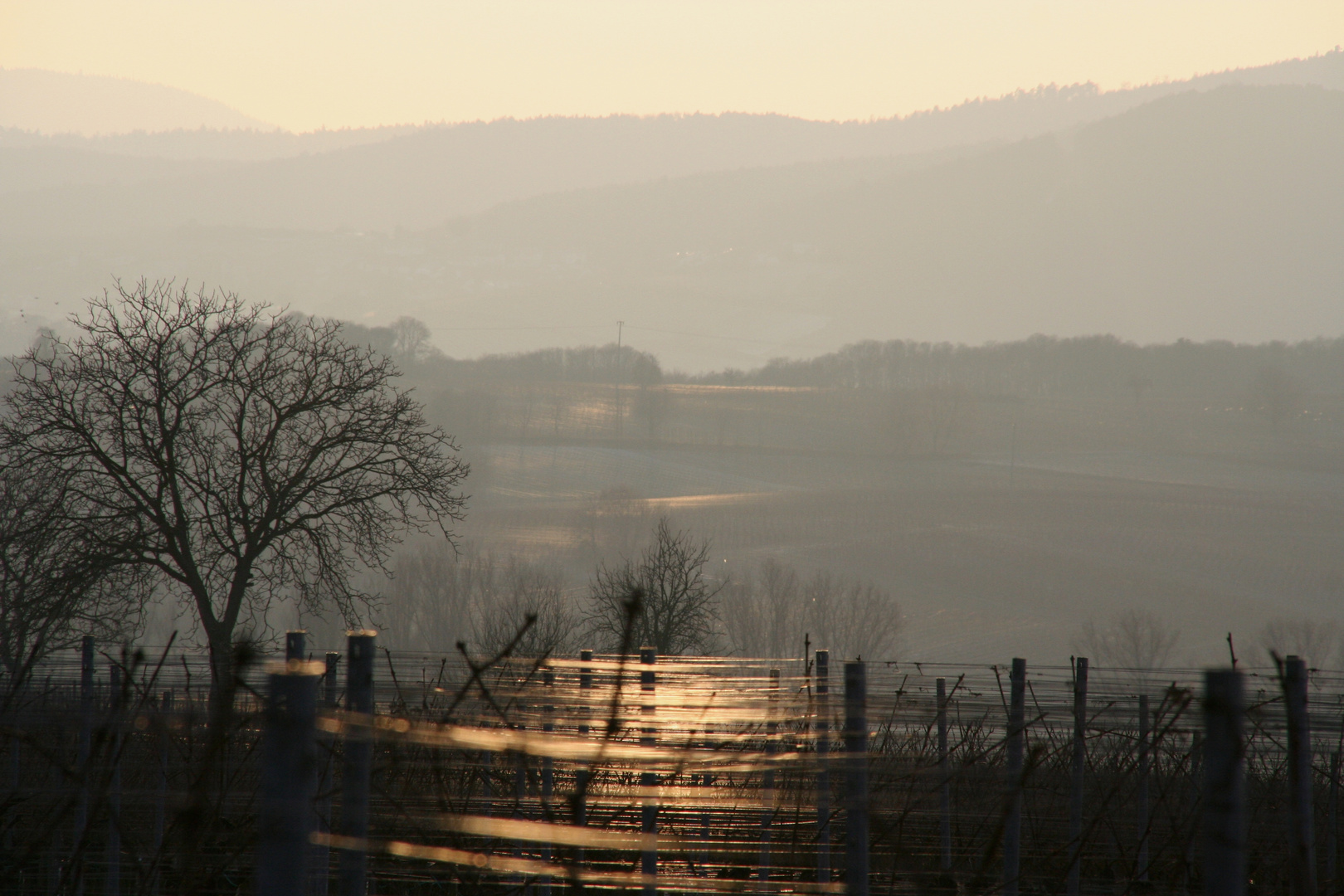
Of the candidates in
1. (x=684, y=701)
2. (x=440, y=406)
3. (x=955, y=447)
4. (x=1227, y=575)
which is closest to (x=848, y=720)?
(x=684, y=701)

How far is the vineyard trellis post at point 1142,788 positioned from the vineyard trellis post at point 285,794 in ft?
9.78

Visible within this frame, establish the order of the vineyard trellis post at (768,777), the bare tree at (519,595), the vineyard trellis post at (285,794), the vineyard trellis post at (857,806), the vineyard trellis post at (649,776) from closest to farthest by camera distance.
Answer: the vineyard trellis post at (285,794), the vineyard trellis post at (857,806), the vineyard trellis post at (649,776), the vineyard trellis post at (768,777), the bare tree at (519,595)

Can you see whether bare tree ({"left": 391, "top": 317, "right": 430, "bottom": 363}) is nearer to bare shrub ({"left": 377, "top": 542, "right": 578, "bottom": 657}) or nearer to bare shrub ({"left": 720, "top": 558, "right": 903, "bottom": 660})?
bare shrub ({"left": 377, "top": 542, "right": 578, "bottom": 657})

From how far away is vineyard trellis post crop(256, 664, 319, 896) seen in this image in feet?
5.67

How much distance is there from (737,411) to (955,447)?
27.3 m

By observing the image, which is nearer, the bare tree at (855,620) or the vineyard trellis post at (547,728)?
the vineyard trellis post at (547,728)

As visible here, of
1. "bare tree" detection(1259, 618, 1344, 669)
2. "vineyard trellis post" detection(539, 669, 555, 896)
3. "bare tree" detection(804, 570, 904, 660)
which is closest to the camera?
"vineyard trellis post" detection(539, 669, 555, 896)

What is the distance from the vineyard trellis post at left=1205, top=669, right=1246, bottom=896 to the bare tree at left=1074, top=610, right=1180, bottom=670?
2681 inches

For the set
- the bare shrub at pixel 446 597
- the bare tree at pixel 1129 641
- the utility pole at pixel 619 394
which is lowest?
the bare tree at pixel 1129 641

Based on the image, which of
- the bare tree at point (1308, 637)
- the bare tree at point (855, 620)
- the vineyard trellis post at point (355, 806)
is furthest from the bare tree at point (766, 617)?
the vineyard trellis post at point (355, 806)

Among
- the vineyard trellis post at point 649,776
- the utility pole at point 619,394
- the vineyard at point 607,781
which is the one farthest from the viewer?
the utility pole at point 619,394

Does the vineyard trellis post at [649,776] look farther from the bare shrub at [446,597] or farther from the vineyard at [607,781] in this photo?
the bare shrub at [446,597]

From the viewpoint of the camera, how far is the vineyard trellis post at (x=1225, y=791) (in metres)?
1.79

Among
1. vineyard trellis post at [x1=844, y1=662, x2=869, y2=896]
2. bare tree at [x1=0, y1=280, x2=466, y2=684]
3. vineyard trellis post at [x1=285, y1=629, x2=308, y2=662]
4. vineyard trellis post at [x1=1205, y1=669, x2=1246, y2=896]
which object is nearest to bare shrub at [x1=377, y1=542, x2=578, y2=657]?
bare tree at [x1=0, y1=280, x2=466, y2=684]
